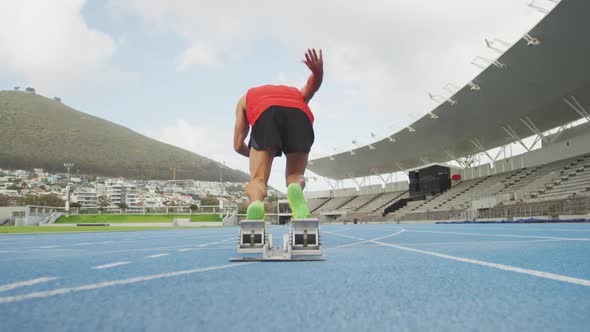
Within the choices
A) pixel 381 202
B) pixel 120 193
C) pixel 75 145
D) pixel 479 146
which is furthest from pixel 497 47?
pixel 120 193

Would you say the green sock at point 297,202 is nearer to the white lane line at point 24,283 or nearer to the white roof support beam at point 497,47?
the white lane line at point 24,283

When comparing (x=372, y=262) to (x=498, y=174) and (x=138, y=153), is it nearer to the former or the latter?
(x=498, y=174)

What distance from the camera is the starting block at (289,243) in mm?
2225

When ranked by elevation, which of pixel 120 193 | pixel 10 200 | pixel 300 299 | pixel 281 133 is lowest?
pixel 300 299

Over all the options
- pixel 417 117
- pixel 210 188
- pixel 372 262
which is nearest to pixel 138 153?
pixel 210 188

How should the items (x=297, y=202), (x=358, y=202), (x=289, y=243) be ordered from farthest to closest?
(x=358, y=202) < (x=297, y=202) < (x=289, y=243)

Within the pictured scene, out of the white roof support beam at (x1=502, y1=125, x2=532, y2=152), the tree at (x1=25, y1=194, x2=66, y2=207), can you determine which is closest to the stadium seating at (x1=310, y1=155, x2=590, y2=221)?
the white roof support beam at (x1=502, y1=125, x2=532, y2=152)

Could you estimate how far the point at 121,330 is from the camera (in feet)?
2.58

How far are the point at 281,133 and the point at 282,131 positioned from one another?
16 millimetres

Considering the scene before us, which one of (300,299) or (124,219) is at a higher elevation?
(300,299)

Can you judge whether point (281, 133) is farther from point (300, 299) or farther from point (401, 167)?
point (401, 167)

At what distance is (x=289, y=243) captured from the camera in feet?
7.43

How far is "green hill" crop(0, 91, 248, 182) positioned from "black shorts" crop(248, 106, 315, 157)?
147 metres

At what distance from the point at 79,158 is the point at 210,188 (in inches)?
2128
